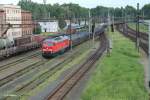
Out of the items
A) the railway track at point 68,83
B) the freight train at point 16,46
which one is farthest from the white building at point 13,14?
the railway track at point 68,83

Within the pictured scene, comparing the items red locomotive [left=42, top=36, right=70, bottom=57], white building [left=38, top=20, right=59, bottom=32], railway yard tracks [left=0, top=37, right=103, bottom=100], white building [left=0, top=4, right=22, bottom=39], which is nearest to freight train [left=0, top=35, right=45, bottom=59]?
railway yard tracks [left=0, top=37, right=103, bottom=100]

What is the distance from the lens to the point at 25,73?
43.3m

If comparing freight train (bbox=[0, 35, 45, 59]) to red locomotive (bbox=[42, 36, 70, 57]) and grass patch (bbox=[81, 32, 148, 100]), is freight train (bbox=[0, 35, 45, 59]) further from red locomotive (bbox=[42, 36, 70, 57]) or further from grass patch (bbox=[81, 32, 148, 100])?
grass patch (bbox=[81, 32, 148, 100])

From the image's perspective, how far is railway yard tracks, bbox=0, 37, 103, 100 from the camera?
3375cm

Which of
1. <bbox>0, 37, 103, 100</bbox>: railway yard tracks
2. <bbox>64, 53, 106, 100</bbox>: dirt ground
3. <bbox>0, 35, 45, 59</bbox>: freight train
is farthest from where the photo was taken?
<bbox>0, 35, 45, 59</bbox>: freight train

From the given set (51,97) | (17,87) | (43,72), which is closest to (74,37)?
(43,72)

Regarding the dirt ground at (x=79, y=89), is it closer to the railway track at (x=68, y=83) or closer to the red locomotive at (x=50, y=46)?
the railway track at (x=68, y=83)

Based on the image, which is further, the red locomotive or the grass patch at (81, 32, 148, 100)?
the red locomotive

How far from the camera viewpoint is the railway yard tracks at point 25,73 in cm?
3375

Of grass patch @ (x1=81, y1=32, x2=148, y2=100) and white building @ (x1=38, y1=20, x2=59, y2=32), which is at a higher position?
white building @ (x1=38, y1=20, x2=59, y2=32)

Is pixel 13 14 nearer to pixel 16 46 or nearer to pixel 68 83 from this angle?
pixel 16 46

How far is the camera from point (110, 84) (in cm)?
3262

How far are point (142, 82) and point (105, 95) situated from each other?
7.35m

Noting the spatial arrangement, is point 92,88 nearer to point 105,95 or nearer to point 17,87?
point 105,95
